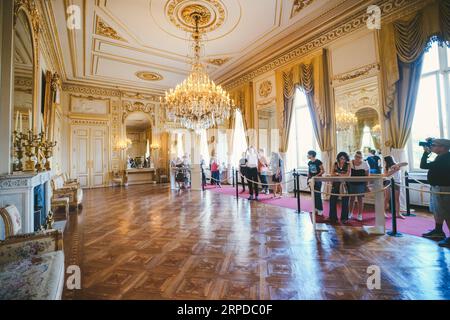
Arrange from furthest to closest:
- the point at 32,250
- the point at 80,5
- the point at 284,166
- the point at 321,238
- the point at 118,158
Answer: the point at 118,158
the point at 284,166
the point at 80,5
the point at 321,238
the point at 32,250

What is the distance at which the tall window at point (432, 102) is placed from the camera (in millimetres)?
4016

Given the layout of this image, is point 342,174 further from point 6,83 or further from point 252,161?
point 6,83

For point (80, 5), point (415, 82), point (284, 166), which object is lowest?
point (284, 166)

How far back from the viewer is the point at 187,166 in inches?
327

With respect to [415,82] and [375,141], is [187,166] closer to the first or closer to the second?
[375,141]

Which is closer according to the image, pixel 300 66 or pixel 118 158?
pixel 300 66

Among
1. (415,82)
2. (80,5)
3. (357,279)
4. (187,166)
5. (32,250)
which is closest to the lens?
(32,250)

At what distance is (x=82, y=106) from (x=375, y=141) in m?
10.7

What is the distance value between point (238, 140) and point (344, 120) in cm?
439

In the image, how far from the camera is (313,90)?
223 inches

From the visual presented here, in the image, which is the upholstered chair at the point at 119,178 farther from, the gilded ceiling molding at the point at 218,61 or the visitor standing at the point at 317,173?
the visitor standing at the point at 317,173

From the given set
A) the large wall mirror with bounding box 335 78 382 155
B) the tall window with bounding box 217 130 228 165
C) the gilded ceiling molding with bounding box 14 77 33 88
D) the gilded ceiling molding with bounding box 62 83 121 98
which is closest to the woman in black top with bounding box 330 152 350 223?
the large wall mirror with bounding box 335 78 382 155

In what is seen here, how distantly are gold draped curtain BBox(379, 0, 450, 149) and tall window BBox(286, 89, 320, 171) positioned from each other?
235 centimetres
